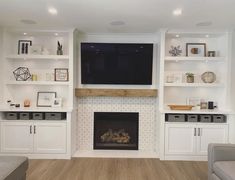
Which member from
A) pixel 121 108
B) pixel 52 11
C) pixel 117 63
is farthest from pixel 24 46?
pixel 121 108

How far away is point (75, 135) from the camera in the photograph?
4.62 metres

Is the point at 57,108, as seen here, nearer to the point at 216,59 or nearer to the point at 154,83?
the point at 154,83

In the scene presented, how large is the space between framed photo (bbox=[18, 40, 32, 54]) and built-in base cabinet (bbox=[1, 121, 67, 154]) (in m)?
1.43

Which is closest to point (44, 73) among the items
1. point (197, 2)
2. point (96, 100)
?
point (96, 100)

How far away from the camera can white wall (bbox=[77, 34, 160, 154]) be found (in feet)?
15.3

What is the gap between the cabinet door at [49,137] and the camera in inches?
164

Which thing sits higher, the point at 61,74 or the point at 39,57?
the point at 39,57

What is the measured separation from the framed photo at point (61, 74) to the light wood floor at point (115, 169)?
5.26 ft

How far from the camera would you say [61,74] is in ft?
14.9

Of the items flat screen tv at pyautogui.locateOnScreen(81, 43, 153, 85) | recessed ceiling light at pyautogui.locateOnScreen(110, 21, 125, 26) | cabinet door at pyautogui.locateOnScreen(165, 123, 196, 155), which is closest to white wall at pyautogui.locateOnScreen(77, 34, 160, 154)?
flat screen tv at pyautogui.locateOnScreen(81, 43, 153, 85)

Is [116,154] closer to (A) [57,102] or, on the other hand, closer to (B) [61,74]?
(A) [57,102]

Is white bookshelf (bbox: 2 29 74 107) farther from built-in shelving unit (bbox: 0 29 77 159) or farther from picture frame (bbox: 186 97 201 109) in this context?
picture frame (bbox: 186 97 201 109)

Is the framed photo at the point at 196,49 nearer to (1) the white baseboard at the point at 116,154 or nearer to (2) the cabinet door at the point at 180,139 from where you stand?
(2) the cabinet door at the point at 180,139

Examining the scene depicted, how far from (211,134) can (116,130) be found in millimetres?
1933
